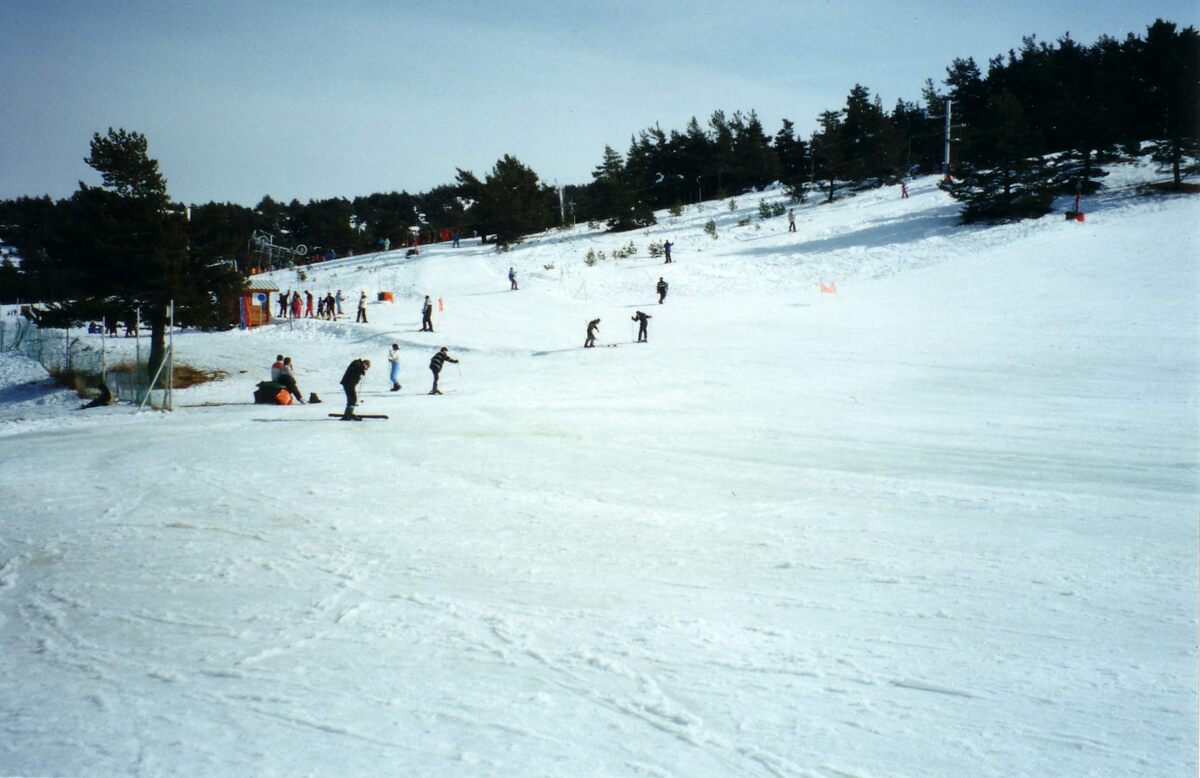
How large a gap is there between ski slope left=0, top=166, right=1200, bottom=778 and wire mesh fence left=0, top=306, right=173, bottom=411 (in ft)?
8.80

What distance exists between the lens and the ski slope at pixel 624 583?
160 inches

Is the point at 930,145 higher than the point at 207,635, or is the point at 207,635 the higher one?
the point at 930,145

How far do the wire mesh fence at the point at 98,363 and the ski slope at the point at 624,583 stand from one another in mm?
2684

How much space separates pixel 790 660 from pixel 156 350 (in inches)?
1186

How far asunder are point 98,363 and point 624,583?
81.1 ft


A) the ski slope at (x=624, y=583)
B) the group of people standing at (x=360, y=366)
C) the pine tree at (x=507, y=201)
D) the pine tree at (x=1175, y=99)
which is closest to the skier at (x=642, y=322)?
the group of people standing at (x=360, y=366)

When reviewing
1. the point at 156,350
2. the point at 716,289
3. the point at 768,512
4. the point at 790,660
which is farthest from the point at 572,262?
the point at 790,660

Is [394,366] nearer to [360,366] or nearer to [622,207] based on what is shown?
[360,366]

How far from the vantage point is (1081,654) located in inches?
193

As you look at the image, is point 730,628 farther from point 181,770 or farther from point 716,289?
point 716,289

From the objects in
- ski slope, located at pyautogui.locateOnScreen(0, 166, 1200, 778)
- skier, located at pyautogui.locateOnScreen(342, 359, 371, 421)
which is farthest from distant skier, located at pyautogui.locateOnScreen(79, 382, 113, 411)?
skier, located at pyautogui.locateOnScreen(342, 359, 371, 421)

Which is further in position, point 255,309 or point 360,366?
point 255,309

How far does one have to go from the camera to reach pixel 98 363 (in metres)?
24.5

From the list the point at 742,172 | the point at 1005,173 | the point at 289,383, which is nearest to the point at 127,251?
the point at 289,383
